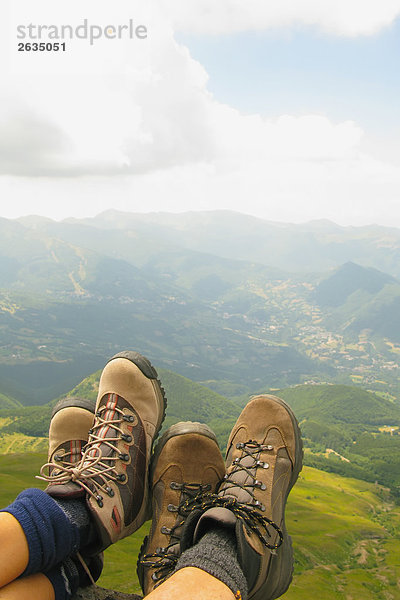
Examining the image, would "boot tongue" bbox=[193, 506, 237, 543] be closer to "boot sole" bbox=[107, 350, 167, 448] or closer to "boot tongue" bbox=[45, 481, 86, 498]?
"boot tongue" bbox=[45, 481, 86, 498]

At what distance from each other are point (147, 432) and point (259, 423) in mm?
1760

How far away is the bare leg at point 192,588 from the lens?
250cm

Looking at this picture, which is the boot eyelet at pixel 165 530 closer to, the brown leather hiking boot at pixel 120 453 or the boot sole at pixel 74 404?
the brown leather hiking boot at pixel 120 453

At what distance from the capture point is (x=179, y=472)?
17.2 ft

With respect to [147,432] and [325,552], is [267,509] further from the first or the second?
[325,552]

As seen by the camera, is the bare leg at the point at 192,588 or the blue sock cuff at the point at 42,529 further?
the blue sock cuff at the point at 42,529

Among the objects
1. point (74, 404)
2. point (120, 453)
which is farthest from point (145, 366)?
point (74, 404)

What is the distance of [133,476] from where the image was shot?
5.06 meters

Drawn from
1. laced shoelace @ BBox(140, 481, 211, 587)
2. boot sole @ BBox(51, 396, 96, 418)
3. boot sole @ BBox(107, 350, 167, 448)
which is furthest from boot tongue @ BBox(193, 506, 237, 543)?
boot sole @ BBox(51, 396, 96, 418)

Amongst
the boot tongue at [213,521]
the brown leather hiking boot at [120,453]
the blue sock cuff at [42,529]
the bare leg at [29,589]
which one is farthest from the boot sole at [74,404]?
→ the boot tongue at [213,521]

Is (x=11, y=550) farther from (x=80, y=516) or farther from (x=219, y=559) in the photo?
(x=219, y=559)

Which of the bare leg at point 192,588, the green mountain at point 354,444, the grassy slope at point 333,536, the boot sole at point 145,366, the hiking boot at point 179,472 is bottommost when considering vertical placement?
the green mountain at point 354,444

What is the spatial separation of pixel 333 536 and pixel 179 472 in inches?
2977

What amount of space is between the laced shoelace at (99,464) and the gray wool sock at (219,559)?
1539 mm
